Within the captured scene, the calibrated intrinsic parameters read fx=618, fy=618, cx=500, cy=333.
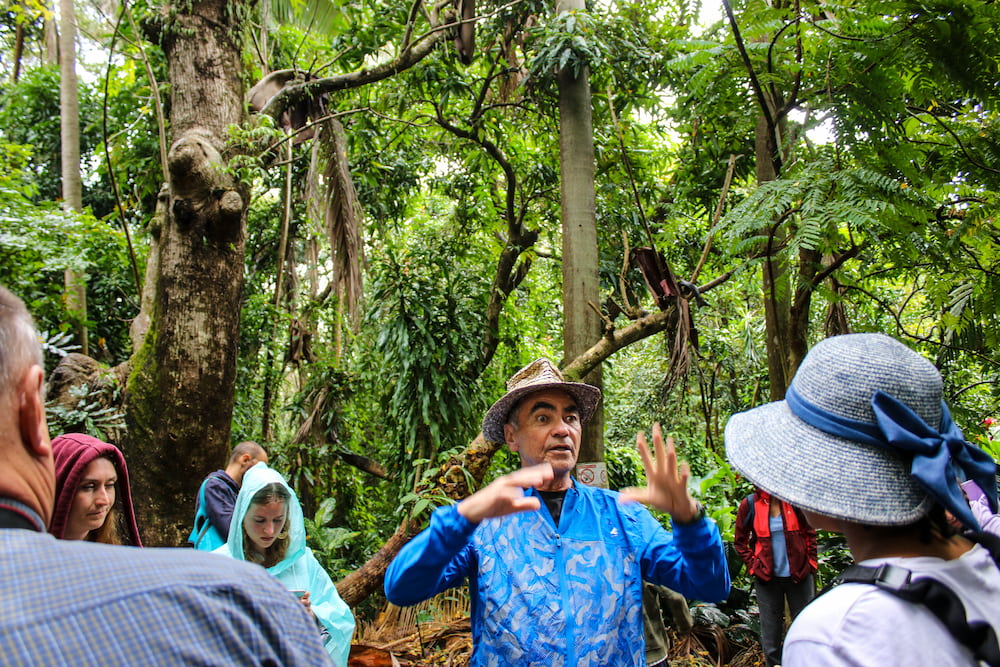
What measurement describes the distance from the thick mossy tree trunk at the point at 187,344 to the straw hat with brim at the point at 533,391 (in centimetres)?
250

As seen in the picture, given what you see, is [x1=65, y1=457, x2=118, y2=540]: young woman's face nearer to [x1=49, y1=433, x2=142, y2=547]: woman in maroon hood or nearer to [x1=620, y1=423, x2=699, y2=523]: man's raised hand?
[x1=49, y1=433, x2=142, y2=547]: woman in maroon hood

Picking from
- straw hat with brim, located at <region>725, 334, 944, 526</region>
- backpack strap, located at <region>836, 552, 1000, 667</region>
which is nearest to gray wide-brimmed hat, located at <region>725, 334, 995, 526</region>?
straw hat with brim, located at <region>725, 334, 944, 526</region>

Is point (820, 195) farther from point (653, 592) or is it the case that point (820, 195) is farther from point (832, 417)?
point (653, 592)

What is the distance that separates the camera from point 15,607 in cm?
66

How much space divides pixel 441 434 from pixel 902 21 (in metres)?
4.71

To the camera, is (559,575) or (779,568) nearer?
(559,575)

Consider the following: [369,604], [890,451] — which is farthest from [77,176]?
[890,451]

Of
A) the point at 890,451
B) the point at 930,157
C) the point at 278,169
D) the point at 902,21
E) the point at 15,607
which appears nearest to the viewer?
the point at 15,607

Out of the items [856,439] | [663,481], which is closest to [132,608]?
[856,439]

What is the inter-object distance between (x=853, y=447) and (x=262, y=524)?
2356mm

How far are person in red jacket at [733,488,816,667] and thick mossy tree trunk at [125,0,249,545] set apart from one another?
3851 millimetres

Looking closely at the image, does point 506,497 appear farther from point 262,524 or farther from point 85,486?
point 85,486

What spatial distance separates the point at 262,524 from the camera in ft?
8.78

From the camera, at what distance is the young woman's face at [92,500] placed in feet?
7.14
